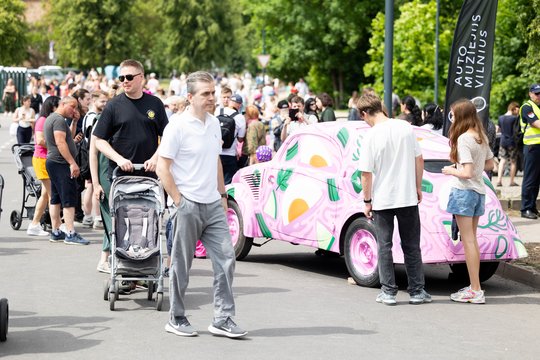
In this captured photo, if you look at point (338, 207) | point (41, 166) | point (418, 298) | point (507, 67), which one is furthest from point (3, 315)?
point (507, 67)

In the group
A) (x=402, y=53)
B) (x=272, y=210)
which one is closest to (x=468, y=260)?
(x=272, y=210)

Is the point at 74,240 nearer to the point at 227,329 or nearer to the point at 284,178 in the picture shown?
the point at 284,178

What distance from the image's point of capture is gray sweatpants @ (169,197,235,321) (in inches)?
333

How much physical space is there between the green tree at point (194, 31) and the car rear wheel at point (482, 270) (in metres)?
97.1

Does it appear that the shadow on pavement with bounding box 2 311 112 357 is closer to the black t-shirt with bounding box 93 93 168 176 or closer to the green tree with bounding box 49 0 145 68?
the black t-shirt with bounding box 93 93 168 176

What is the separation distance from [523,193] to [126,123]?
861 cm

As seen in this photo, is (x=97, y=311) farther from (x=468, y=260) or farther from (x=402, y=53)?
(x=402, y=53)

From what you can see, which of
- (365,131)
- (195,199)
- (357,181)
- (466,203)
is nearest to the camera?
(195,199)

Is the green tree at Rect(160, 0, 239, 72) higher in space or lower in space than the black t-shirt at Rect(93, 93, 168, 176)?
higher

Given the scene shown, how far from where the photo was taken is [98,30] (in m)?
101

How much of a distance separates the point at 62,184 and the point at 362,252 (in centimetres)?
453

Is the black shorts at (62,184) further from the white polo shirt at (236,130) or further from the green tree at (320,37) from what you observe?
the green tree at (320,37)

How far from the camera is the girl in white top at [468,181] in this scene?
10320 mm

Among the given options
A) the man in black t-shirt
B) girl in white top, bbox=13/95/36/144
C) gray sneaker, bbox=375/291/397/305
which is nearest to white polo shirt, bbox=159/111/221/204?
the man in black t-shirt
